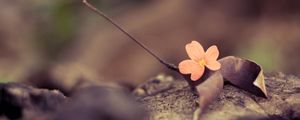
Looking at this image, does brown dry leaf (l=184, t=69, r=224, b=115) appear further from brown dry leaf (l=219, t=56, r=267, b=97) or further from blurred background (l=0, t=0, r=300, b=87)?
blurred background (l=0, t=0, r=300, b=87)

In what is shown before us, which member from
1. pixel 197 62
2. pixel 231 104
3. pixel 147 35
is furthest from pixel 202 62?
pixel 147 35

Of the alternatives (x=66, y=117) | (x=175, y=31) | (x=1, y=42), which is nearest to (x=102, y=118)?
(x=66, y=117)

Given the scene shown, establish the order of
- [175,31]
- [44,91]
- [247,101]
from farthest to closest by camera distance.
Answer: [175,31] → [247,101] → [44,91]

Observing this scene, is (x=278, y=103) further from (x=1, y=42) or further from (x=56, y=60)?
(x=1, y=42)

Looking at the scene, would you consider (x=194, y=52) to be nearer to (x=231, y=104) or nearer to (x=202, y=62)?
(x=202, y=62)

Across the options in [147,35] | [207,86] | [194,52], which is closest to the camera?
[207,86]

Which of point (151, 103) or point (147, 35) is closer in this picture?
point (151, 103)
